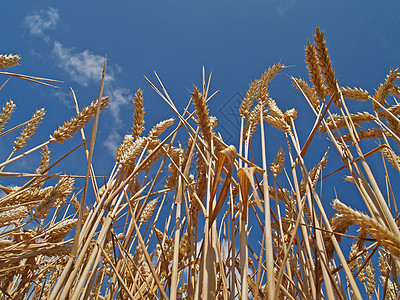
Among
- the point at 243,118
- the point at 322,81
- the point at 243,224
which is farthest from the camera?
the point at 243,118

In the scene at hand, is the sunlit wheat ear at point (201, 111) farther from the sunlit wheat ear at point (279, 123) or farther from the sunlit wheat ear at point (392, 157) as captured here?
the sunlit wheat ear at point (392, 157)

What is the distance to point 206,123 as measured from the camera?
1088 mm

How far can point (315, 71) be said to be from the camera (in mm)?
1300

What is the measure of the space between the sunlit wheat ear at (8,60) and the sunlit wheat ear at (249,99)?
137cm

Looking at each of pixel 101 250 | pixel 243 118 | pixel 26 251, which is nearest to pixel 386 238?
pixel 101 250

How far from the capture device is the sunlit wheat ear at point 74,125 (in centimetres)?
124

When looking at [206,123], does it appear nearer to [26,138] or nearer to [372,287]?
[26,138]

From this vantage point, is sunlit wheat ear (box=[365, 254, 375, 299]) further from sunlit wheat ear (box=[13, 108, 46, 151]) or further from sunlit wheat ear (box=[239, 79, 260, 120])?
sunlit wheat ear (box=[13, 108, 46, 151])

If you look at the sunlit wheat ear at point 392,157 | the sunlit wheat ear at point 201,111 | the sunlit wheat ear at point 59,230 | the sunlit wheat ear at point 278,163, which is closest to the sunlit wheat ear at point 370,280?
the sunlit wheat ear at point 392,157

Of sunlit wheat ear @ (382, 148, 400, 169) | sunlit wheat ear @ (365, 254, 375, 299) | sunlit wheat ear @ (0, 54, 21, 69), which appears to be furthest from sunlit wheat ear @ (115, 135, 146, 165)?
sunlit wheat ear @ (365, 254, 375, 299)

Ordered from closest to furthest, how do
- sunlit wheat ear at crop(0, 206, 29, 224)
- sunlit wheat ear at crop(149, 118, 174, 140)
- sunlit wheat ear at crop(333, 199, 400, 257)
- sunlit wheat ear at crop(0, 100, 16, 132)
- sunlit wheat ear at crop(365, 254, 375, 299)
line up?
sunlit wheat ear at crop(333, 199, 400, 257)
sunlit wheat ear at crop(0, 206, 29, 224)
sunlit wheat ear at crop(149, 118, 174, 140)
sunlit wheat ear at crop(0, 100, 16, 132)
sunlit wheat ear at crop(365, 254, 375, 299)

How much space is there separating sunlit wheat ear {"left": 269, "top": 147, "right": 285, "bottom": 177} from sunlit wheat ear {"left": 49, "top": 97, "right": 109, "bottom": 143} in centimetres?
133

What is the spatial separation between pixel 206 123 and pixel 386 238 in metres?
0.73

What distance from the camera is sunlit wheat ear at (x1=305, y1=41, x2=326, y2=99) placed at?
129 cm
